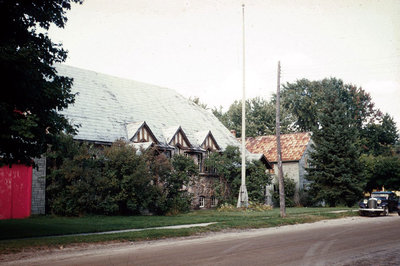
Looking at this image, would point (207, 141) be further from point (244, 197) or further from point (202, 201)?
point (244, 197)

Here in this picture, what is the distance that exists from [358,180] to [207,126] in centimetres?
1533

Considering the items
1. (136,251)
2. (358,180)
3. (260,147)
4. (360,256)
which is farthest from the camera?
(260,147)

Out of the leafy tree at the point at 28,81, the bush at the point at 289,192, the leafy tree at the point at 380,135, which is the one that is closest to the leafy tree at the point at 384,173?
the bush at the point at 289,192

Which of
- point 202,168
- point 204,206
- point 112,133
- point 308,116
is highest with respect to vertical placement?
point 308,116

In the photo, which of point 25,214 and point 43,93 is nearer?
point 43,93

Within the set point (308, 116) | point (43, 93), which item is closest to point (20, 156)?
point (43, 93)

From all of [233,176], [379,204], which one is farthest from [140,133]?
[379,204]

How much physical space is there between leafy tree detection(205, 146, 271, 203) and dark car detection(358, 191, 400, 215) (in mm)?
8774

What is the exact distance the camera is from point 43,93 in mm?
13391

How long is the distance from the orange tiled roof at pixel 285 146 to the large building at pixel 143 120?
9035 millimetres

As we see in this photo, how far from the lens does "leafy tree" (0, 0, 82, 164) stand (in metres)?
12.3

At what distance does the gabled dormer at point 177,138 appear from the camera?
1271 inches

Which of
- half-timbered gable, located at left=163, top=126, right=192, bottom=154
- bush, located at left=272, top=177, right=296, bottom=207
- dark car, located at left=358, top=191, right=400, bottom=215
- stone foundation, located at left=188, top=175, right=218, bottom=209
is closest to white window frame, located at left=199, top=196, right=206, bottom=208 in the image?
stone foundation, located at left=188, top=175, right=218, bottom=209

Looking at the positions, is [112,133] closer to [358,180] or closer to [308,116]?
[358,180]
